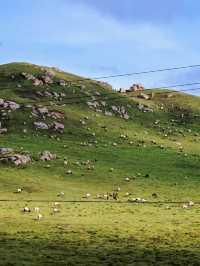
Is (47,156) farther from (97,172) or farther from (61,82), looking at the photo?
(61,82)

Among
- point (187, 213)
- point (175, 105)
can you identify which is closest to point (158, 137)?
point (175, 105)

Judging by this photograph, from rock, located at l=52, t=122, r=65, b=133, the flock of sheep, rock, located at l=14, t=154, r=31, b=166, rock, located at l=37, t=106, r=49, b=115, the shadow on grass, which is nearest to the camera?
the shadow on grass

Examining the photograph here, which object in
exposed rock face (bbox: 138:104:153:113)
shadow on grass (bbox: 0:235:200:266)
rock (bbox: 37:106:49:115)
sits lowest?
shadow on grass (bbox: 0:235:200:266)

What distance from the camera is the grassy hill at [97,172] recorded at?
1275 inches

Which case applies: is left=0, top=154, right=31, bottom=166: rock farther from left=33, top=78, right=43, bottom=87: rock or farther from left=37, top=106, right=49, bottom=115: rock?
left=33, top=78, right=43, bottom=87: rock

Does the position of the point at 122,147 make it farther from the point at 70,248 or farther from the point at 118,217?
the point at 70,248

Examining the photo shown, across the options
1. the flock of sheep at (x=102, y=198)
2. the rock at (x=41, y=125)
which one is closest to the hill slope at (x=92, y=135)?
the rock at (x=41, y=125)

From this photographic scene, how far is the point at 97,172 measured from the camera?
69875mm

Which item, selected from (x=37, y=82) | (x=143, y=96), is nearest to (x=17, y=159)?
(x=37, y=82)

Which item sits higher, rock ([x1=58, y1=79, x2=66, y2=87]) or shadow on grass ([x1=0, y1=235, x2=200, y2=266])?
rock ([x1=58, y1=79, x2=66, y2=87])

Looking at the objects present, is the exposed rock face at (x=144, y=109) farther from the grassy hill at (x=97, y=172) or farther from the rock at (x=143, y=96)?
the rock at (x=143, y=96)

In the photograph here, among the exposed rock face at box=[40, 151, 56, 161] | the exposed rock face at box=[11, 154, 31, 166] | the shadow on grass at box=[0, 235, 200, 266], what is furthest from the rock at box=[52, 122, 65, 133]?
the shadow on grass at box=[0, 235, 200, 266]

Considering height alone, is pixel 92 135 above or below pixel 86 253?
above

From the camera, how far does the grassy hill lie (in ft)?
106
